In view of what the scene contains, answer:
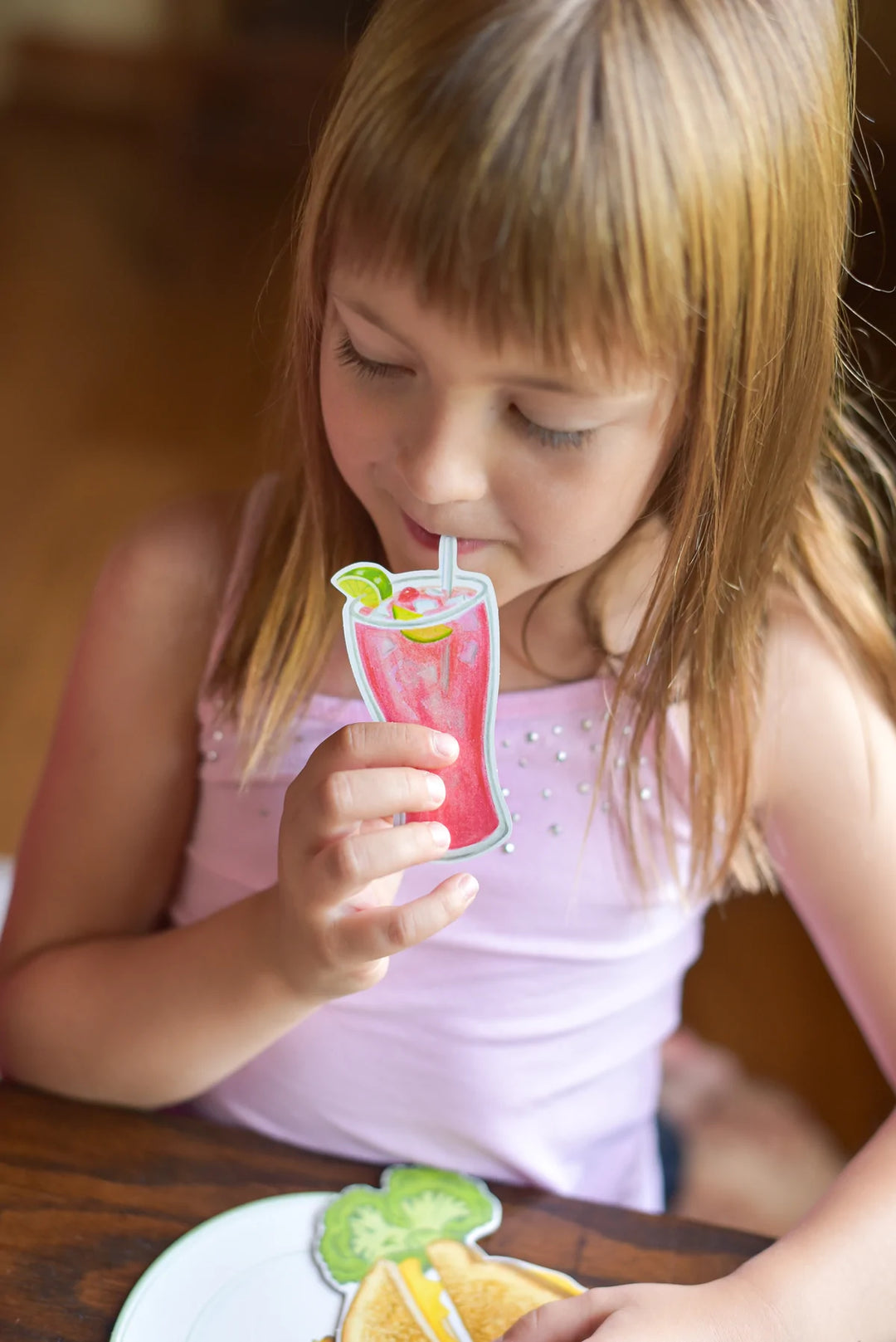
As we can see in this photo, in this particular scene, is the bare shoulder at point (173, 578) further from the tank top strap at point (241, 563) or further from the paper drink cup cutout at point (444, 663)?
the paper drink cup cutout at point (444, 663)

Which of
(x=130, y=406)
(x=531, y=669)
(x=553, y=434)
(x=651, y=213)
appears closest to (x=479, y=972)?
(x=531, y=669)

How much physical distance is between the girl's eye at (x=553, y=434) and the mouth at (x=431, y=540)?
0.24 ft

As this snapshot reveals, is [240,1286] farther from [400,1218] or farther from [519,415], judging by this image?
[519,415]

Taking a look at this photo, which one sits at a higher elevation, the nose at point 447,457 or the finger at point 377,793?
the nose at point 447,457

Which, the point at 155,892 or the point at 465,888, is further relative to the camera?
the point at 155,892

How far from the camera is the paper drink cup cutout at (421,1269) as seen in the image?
29.4 inches

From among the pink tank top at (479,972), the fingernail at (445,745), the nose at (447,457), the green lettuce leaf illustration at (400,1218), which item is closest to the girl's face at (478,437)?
the nose at (447,457)

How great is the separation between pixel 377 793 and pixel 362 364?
0.73 feet

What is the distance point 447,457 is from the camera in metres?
0.69

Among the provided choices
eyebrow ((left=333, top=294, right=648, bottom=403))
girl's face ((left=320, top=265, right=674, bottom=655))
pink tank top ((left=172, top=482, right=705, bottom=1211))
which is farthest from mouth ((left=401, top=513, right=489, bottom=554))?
pink tank top ((left=172, top=482, right=705, bottom=1211))

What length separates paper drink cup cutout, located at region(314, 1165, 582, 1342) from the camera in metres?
0.75

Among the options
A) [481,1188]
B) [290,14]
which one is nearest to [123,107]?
[290,14]

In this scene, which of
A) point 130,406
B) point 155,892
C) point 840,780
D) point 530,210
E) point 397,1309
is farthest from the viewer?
point 130,406

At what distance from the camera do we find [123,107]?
4926 mm
